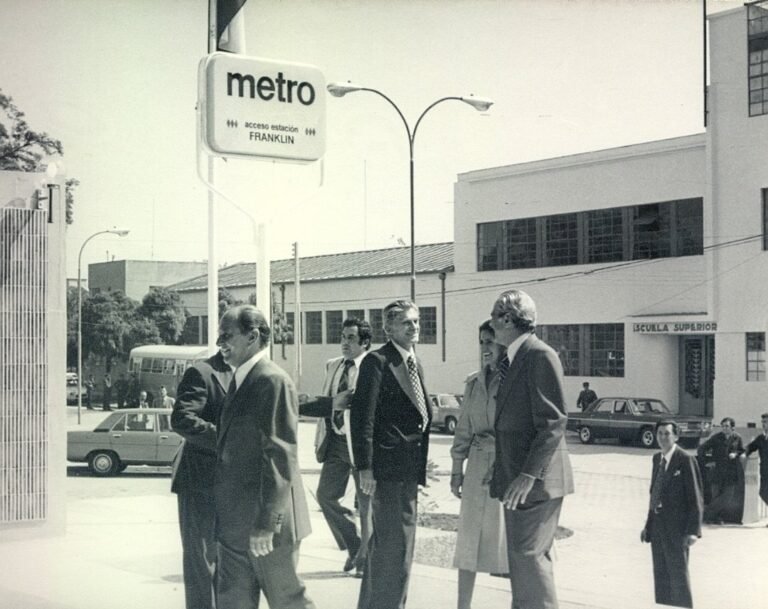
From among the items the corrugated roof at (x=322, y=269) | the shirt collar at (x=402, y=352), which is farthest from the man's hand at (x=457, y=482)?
the corrugated roof at (x=322, y=269)

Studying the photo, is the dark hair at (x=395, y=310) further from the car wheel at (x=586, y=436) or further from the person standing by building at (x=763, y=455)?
the car wheel at (x=586, y=436)

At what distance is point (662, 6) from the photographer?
262 inches

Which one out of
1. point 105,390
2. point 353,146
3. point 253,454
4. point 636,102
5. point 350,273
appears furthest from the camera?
point 105,390

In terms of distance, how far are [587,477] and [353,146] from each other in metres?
10.9

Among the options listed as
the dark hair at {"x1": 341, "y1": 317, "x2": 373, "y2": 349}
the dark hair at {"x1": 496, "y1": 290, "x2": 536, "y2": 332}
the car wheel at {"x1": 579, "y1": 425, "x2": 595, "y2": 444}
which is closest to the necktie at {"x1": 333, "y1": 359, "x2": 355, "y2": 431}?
the dark hair at {"x1": 341, "y1": 317, "x2": 373, "y2": 349}

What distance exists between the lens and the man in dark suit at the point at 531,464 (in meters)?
4.68

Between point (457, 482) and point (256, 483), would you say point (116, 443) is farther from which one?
point (256, 483)

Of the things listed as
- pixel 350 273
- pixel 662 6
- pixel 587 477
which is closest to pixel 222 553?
pixel 662 6

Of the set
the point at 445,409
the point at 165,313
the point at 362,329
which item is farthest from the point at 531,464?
the point at 445,409

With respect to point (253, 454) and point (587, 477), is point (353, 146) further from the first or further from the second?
point (587, 477)

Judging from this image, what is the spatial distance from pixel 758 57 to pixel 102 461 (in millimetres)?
12747

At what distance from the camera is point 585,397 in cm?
2320

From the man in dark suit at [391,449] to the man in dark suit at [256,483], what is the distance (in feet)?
2.01

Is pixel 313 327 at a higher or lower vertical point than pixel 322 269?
lower
